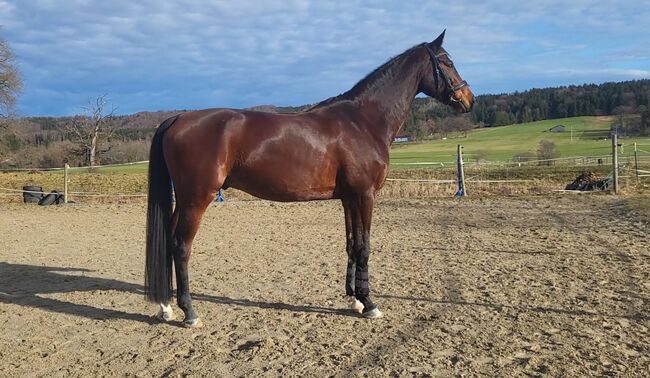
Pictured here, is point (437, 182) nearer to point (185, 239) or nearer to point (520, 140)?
point (185, 239)

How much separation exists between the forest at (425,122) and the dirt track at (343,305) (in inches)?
95.7

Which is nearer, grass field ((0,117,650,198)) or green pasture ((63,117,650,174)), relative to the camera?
grass field ((0,117,650,198))

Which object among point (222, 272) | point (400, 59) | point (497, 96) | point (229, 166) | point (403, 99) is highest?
point (497, 96)

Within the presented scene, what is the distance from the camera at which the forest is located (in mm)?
27403

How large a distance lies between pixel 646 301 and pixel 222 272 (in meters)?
4.93

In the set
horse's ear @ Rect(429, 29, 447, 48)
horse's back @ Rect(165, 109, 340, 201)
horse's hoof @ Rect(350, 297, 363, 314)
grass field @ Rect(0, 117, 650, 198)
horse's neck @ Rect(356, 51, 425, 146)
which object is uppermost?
horse's ear @ Rect(429, 29, 447, 48)

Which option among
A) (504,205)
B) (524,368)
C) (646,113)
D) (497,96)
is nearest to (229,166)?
(524,368)

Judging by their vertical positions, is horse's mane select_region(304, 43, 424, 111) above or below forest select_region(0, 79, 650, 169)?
below

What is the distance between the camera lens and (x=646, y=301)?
463cm

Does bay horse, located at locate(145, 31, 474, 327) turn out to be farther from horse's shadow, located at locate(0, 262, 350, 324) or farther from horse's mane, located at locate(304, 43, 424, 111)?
horse's shadow, located at locate(0, 262, 350, 324)

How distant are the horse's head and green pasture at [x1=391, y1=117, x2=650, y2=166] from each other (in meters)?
46.3

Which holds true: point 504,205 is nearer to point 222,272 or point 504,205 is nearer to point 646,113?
point 222,272

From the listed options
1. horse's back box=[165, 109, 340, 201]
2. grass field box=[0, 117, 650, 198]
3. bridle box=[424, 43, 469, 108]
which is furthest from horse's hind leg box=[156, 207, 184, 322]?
grass field box=[0, 117, 650, 198]

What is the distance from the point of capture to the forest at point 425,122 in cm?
2740
